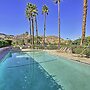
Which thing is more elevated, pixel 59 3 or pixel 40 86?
pixel 59 3

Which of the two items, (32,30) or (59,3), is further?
(32,30)

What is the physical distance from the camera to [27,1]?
5256cm

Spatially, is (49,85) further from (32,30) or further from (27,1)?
(27,1)

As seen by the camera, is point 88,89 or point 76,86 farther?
point 76,86

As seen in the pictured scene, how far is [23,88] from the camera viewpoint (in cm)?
817

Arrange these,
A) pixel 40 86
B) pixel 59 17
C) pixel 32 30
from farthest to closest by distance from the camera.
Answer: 1. pixel 32 30
2. pixel 59 17
3. pixel 40 86

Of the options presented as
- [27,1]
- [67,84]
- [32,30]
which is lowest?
[67,84]

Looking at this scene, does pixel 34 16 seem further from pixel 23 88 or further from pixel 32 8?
pixel 23 88

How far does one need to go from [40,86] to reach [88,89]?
6.54 feet

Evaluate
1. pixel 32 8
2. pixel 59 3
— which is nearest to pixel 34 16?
pixel 32 8

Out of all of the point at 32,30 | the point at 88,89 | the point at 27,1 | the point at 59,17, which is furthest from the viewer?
the point at 27,1

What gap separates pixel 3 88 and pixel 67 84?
2.83 metres

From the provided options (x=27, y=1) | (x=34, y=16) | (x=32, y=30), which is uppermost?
(x=27, y=1)

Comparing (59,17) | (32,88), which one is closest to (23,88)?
(32,88)
